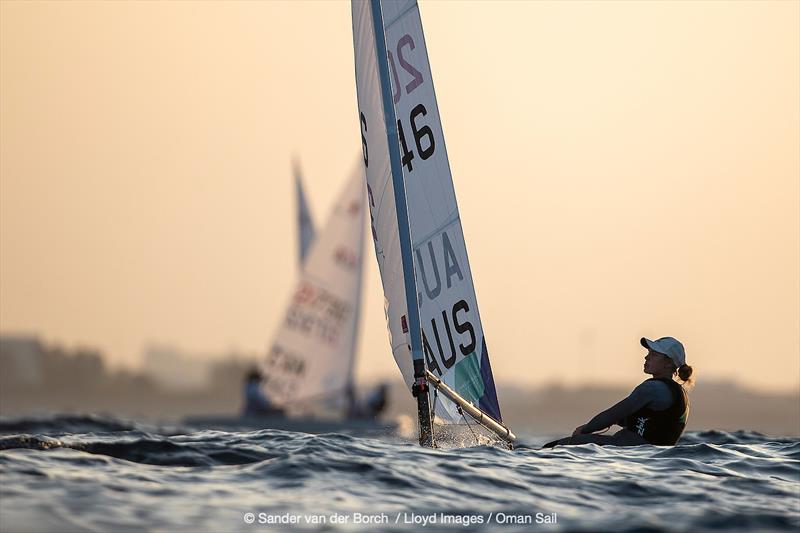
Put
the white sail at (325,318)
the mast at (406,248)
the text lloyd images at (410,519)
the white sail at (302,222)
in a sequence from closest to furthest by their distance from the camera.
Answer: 1. the text lloyd images at (410,519)
2. the mast at (406,248)
3. the white sail at (325,318)
4. the white sail at (302,222)

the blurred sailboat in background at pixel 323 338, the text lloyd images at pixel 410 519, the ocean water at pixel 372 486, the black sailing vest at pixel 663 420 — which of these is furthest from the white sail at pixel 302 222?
the text lloyd images at pixel 410 519

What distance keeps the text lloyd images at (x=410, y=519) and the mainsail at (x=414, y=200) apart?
3.88 meters

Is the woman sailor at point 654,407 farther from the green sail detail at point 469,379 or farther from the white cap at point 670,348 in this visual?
the green sail detail at point 469,379

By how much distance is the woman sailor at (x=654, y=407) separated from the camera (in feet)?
42.7

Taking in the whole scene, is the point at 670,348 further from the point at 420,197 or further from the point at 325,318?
the point at 325,318

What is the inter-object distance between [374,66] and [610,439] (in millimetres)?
4910

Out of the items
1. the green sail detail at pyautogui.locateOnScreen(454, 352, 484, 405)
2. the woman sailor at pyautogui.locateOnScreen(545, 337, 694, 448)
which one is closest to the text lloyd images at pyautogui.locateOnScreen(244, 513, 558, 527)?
the woman sailor at pyautogui.locateOnScreen(545, 337, 694, 448)

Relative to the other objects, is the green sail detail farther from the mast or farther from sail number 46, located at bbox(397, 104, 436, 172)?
sail number 46, located at bbox(397, 104, 436, 172)

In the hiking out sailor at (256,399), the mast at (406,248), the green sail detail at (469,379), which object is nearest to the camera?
the mast at (406,248)

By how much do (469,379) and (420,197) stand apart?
7.11 feet

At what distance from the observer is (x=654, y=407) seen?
13273mm

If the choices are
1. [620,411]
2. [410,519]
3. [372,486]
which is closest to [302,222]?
[620,411]

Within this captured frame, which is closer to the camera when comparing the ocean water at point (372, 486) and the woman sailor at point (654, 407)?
the ocean water at point (372, 486)

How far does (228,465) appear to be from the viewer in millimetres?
11766
